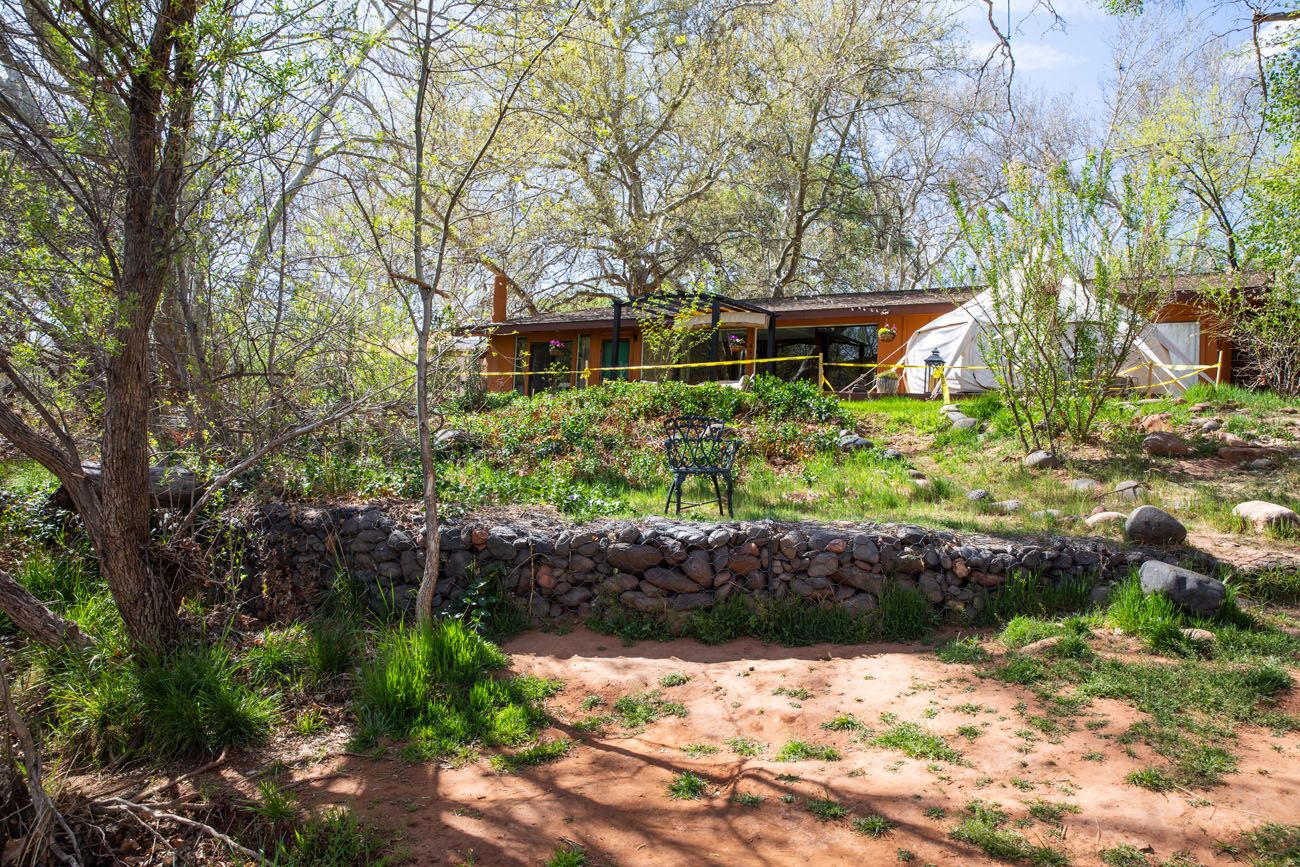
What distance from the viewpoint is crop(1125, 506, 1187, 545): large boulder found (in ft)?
20.5

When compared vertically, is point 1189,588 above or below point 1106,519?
below

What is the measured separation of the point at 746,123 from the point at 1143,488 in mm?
15630

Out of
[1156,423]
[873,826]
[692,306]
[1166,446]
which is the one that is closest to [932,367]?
[692,306]

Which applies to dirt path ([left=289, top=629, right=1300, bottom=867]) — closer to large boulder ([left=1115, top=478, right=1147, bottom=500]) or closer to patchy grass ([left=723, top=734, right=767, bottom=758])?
patchy grass ([left=723, top=734, right=767, bottom=758])

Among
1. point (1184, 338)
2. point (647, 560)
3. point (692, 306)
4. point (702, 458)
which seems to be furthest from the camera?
point (1184, 338)

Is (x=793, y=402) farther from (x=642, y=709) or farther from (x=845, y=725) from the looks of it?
(x=845, y=725)

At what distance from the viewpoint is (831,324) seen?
1866 centimetres

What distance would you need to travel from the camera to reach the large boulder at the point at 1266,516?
6550 millimetres

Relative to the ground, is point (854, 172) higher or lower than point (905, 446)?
higher

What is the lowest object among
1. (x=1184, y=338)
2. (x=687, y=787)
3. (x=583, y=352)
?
(x=687, y=787)

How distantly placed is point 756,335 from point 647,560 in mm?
14029

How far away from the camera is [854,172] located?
992 inches

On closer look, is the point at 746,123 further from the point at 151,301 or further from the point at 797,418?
the point at 151,301

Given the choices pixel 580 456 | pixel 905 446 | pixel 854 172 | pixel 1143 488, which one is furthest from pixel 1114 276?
pixel 854 172
